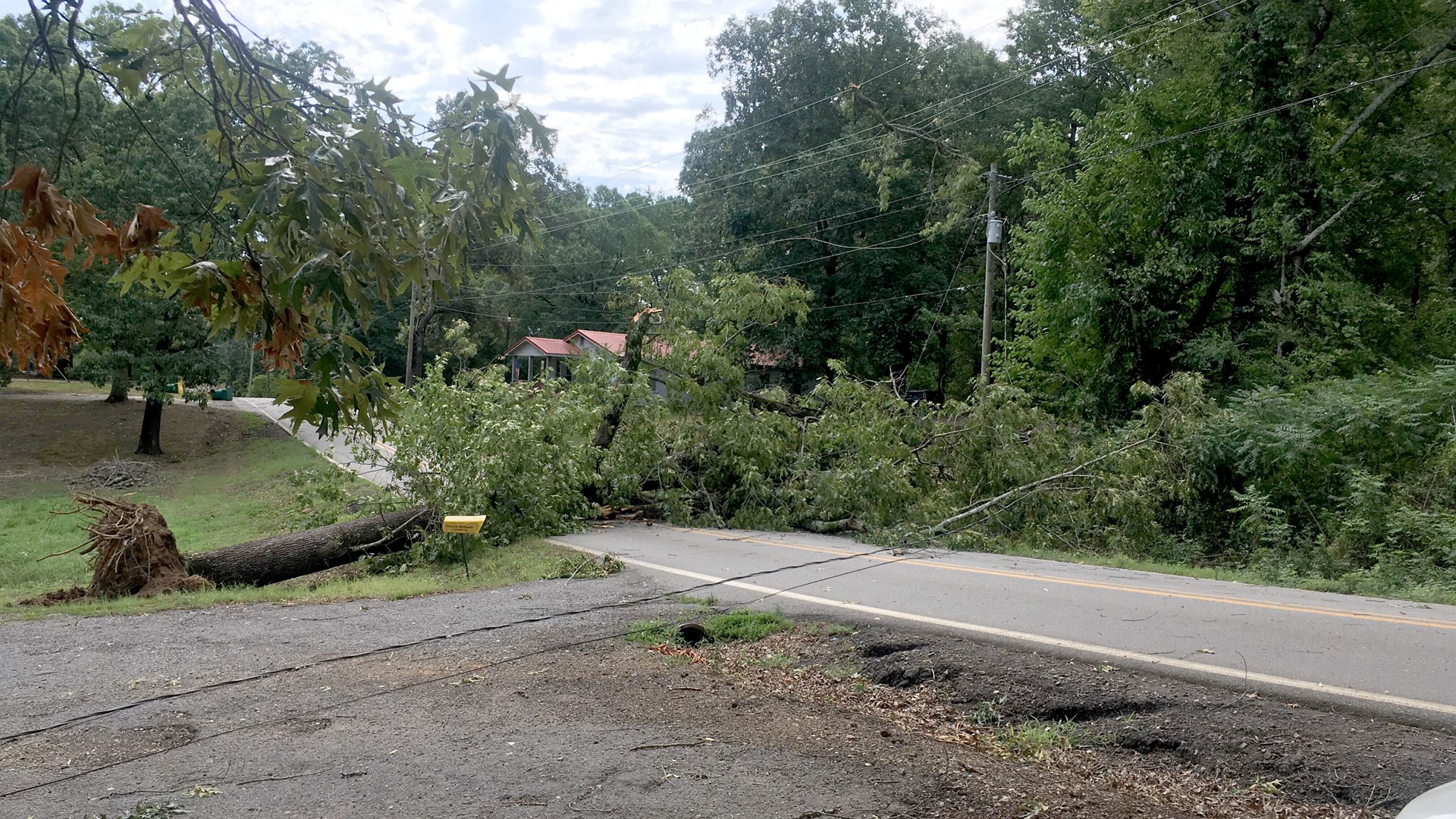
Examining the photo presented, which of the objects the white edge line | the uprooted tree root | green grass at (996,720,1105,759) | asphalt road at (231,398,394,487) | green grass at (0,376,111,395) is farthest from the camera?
green grass at (0,376,111,395)

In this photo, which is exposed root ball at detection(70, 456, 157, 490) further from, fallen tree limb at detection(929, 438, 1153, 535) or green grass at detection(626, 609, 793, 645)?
green grass at detection(626, 609, 793, 645)

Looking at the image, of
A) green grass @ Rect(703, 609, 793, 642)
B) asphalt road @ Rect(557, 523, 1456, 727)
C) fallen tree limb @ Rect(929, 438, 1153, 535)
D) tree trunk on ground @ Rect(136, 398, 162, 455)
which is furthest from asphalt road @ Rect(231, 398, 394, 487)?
fallen tree limb @ Rect(929, 438, 1153, 535)

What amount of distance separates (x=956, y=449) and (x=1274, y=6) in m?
12.2

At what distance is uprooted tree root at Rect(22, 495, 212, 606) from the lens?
10.3 m

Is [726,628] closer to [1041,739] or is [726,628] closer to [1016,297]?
[1041,739]

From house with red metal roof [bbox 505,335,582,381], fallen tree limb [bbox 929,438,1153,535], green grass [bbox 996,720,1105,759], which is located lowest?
green grass [bbox 996,720,1105,759]

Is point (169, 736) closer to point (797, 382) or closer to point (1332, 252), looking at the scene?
point (1332, 252)

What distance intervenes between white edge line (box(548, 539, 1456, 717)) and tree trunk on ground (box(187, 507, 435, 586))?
5.52m

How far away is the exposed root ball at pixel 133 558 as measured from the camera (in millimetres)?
10320

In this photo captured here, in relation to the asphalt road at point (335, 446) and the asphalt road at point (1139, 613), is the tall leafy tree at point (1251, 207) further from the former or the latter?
the asphalt road at point (335, 446)

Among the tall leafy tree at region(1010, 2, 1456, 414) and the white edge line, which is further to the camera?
the tall leafy tree at region(1010, 2, 1456, 414)

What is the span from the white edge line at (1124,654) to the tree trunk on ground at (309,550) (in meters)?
5.52

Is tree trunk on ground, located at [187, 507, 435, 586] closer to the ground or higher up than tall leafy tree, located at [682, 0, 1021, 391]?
closer to the ground

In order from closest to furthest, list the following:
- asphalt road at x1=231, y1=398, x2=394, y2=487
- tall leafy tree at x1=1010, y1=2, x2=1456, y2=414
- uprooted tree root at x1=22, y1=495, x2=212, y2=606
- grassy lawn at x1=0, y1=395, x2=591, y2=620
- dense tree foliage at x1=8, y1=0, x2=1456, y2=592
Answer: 1. dense tree foliage at x1=8, y1=0, x2=1456, y2=592
2. uprooted tree root at x1=22, y1=495, x2=212, y2=606
3. grassy lawn at x1=0, y1=395, x2=591, y2=620
4. asphalt road at x1=231, y1=398, x2=394, y2=487
5. tall leafy tree at x1=1010, y1=2, x2=1456, y2=414
